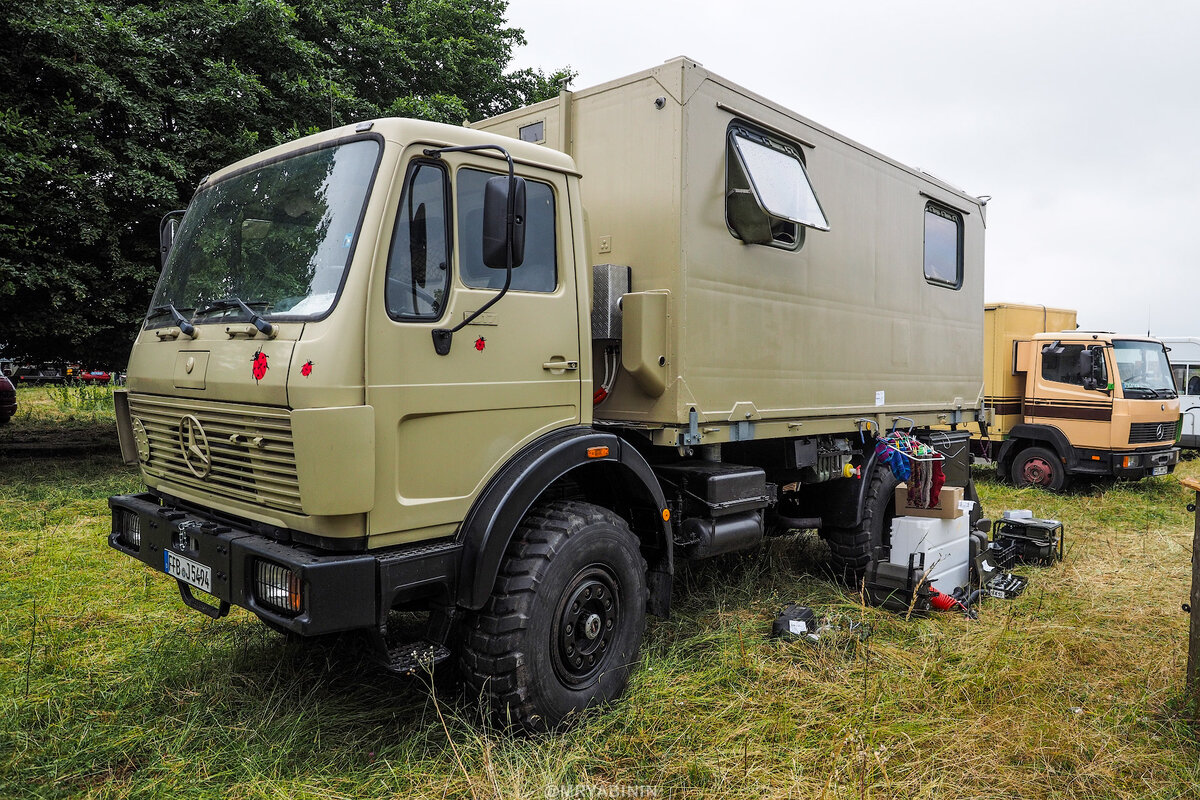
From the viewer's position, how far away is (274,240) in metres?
3.20

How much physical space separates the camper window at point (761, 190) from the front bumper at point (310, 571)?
2496 millimetres

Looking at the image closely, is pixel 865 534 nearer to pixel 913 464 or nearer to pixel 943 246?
pixel 913 464

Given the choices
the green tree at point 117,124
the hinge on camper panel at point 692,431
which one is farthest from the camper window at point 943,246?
the green tree at point 117,124

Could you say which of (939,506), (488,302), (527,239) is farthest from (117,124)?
(939,506)

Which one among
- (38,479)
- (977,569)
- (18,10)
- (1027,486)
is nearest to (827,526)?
(977,569)

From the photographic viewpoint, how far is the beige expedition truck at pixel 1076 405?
10289mm

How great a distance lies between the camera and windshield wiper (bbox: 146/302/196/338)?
10.7 feet

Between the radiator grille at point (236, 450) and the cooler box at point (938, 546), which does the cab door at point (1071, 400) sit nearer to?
the cooler box at point (938, 546)

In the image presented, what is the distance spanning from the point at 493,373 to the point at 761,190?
195 cm

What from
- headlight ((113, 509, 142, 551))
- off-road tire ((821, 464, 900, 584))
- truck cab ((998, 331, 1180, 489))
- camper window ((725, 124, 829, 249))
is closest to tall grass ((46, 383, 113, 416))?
headlight ((113, 509, 142, 551))

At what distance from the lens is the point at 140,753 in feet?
10.5

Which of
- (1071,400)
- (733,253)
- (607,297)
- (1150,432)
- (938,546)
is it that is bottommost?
(938,546)

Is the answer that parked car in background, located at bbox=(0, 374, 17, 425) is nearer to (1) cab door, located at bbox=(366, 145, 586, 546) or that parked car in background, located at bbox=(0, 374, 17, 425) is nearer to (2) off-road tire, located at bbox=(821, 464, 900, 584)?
(1) cab door, located at bbox=(366, 145, 586, 546)

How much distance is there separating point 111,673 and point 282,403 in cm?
228
